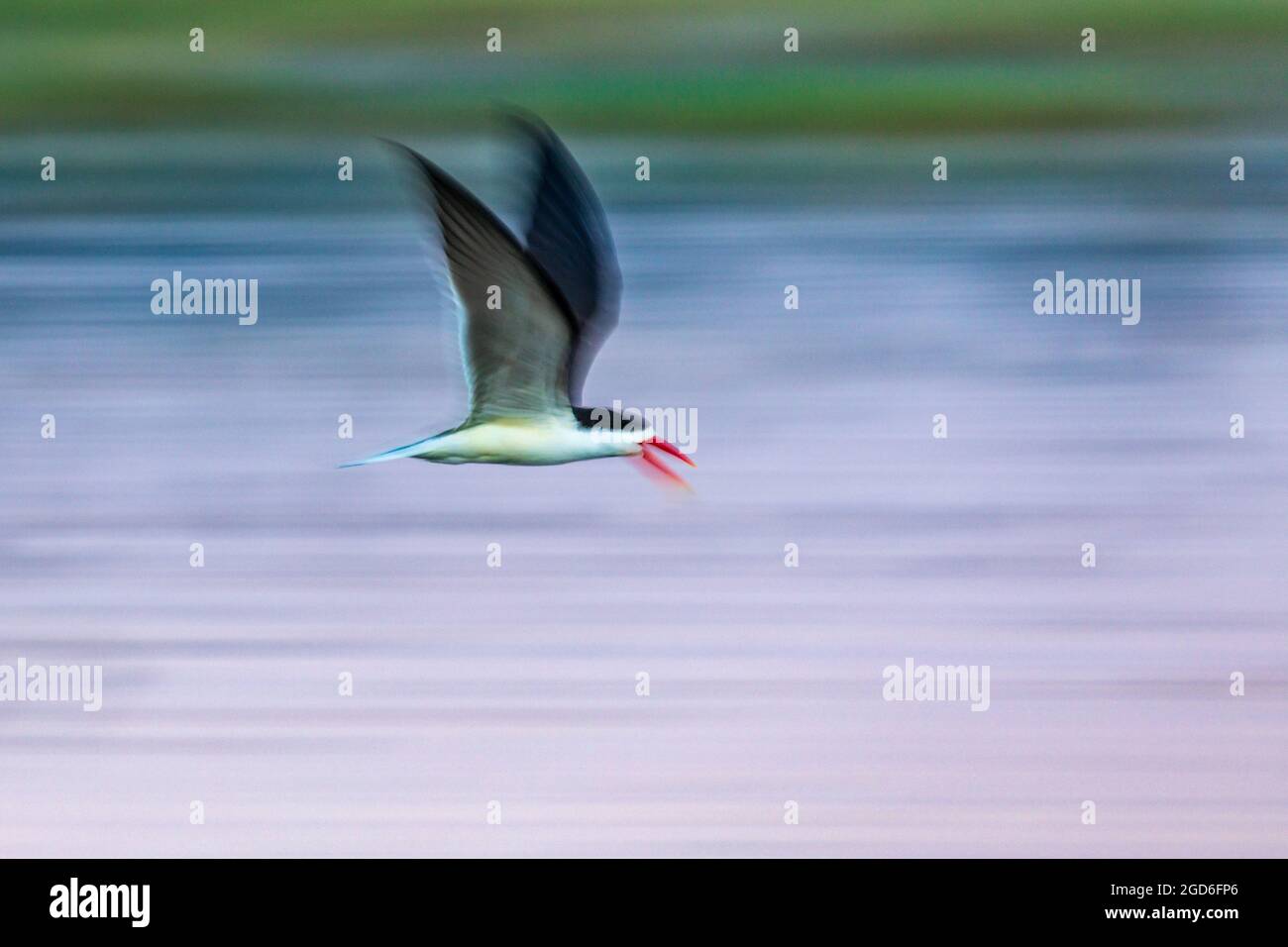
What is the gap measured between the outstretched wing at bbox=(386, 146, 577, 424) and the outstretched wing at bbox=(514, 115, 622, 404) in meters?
0.07

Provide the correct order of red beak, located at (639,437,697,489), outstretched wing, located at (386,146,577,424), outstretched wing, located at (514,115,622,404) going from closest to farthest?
outstretched wing, located at (386,146,577,424)
outstretched wing, located at (514,115,622,404)
red beak, located at (639,437,697,489)

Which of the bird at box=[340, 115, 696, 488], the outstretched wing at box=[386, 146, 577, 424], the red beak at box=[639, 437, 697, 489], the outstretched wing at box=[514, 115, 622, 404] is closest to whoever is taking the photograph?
the outstretched wing at box=[386, 146, 577, 424]

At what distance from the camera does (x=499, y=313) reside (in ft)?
9.21

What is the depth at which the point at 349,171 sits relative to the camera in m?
5.11

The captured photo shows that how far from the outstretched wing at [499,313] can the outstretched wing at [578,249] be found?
0.07m

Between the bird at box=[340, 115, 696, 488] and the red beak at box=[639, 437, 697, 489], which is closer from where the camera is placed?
the bird at box=[340, 115, 696, 488]

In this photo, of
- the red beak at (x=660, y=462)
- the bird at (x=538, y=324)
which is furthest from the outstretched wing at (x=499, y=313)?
the red beak at (x=660, y=462)

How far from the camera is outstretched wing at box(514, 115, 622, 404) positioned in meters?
2.91

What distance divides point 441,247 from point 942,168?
2984 mm

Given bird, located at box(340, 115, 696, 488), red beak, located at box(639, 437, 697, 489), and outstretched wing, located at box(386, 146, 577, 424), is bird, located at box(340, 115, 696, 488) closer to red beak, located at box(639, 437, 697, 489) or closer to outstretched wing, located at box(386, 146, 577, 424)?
outstretched wing, located at box(386, 146, 577, 424)

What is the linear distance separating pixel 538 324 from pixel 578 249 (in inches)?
6.9

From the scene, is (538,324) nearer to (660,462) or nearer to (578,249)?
(578,249)

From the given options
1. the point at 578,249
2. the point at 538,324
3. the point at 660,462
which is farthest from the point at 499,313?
the point at 660,462

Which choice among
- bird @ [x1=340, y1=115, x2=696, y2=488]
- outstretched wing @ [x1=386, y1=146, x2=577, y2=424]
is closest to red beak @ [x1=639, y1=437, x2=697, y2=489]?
bird @ [x1=340, y1=115, x2=696, y2=488]
